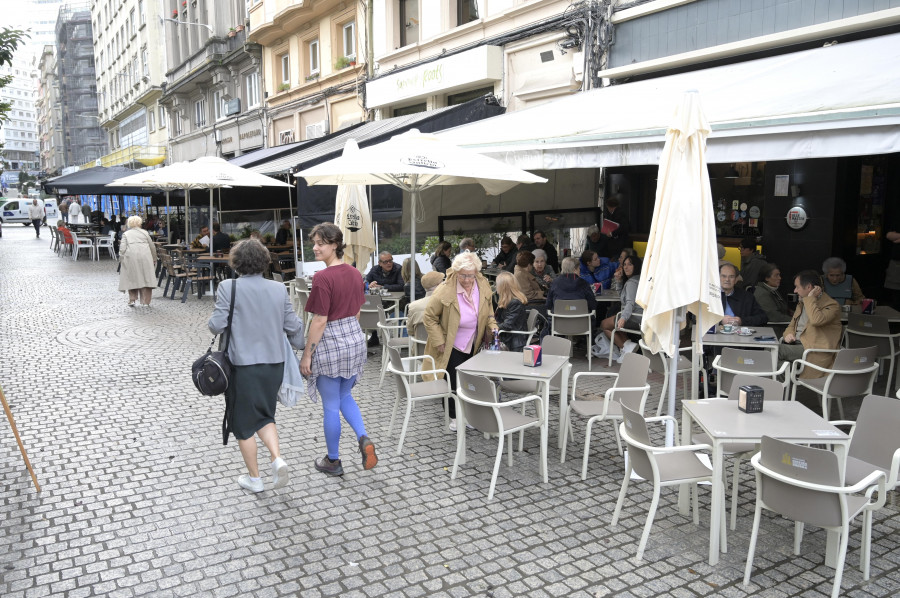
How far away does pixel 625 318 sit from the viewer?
27.6 ft

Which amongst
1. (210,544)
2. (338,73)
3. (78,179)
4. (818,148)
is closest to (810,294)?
(818,148)

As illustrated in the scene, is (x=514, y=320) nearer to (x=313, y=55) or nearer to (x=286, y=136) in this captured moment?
(x=313, y=55)

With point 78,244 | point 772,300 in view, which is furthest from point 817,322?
point 78,244

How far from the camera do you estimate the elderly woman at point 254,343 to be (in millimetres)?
4875

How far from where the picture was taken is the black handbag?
476cm

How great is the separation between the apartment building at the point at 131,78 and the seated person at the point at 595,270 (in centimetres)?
3363

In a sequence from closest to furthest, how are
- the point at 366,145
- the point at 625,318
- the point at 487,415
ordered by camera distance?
the point at 487,415, the point at 625,318, the point at 366,145

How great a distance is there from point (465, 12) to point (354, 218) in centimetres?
845

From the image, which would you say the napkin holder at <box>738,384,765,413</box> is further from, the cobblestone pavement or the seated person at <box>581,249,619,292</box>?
the seated person at <box>581,249,619,292</box>

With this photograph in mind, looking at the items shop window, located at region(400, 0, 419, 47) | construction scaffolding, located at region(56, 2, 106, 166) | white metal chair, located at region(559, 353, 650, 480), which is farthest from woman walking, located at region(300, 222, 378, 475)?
construction scaffolding, located at region(56, 2, 106, 166)

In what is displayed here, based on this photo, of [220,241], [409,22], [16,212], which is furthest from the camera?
[16,212]

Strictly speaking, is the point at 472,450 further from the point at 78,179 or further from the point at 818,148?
the point at 78,179

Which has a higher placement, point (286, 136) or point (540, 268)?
point (286, 136)

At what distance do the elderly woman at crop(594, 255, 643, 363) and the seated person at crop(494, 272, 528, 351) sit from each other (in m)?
1.42
